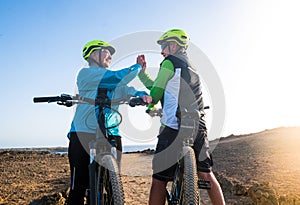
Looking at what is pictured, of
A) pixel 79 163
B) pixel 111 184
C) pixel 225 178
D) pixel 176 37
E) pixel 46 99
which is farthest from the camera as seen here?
pixel 225 178

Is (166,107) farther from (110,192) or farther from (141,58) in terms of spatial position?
(110,192)

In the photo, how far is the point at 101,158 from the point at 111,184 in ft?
1.20

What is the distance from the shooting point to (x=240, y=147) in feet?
46.0

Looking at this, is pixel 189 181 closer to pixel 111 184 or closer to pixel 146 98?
pixel 111 184

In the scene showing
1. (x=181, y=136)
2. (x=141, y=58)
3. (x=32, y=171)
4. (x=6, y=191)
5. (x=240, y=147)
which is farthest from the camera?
(x=240, y=147)

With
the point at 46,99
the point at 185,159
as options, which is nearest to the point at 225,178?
the point at 185,159

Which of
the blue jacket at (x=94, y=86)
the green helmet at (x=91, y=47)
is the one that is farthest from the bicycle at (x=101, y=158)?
the green helmet at (x=91, y=47)

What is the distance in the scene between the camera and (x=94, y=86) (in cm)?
397

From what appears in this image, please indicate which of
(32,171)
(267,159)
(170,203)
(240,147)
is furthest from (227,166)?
(170,203)

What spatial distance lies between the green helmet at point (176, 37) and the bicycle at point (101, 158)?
90 cm

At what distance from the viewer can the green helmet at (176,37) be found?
4.11 m

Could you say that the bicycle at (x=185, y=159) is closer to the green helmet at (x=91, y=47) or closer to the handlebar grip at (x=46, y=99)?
the green helmet at (x=91, y=47)

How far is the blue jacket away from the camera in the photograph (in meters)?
3.90

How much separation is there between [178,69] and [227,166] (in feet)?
21.6
